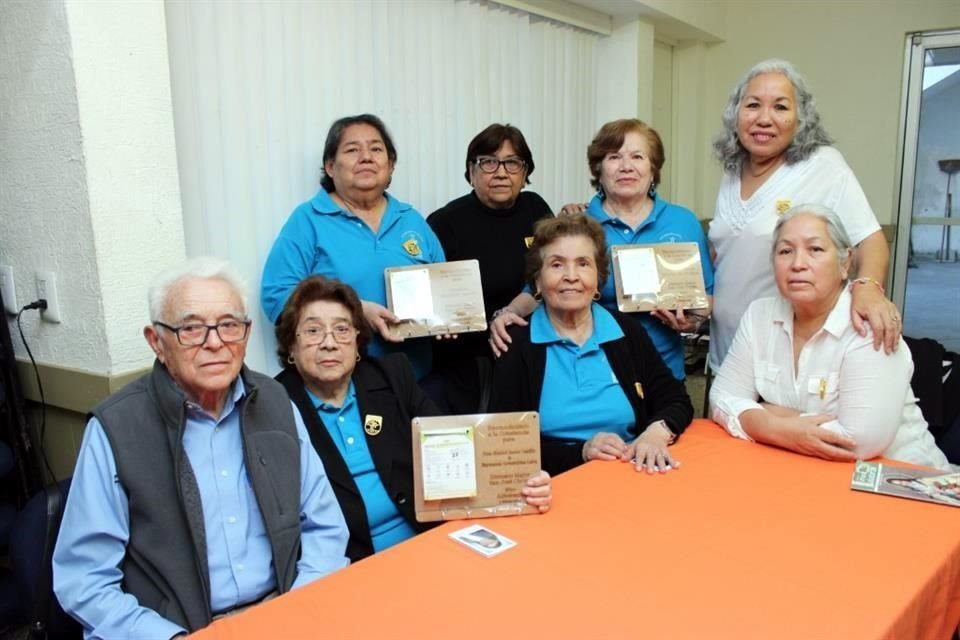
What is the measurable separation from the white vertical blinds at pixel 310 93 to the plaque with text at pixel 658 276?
128cm

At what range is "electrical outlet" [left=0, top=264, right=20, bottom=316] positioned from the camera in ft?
7.50

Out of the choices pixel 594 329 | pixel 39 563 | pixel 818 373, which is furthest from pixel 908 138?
pixel 39 563

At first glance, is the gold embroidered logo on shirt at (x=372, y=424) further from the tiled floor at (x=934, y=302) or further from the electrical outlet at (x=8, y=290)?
the tiled floor at (x=934, y=302)

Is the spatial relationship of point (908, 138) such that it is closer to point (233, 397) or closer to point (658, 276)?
point (658, 276)

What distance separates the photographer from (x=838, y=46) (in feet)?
16.4

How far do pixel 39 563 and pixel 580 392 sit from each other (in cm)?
138

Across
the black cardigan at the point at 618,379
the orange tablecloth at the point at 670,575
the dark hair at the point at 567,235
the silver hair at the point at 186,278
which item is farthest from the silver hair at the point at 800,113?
the silver hair at the point at 186,278

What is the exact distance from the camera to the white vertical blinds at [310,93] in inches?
98.3

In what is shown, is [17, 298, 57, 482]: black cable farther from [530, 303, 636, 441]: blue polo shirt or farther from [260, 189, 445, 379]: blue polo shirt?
[530, 303, 636, 441]: blue polo shirt

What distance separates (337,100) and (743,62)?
144 inches

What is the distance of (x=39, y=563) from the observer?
4.56 ft

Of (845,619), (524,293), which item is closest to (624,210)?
(524,293)

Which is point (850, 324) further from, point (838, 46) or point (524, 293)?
point (838, 46)

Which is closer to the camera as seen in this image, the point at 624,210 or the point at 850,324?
the point at 850,324
